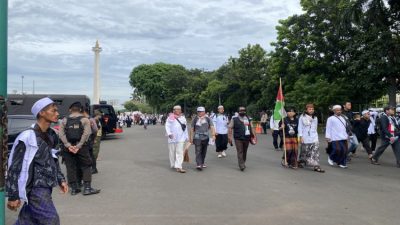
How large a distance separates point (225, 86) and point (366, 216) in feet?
141

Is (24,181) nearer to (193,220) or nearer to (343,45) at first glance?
(193,220)

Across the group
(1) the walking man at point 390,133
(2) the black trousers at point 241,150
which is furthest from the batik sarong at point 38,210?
(1) the walking man at point 390,133

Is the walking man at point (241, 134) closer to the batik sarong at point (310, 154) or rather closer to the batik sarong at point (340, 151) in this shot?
the batik sarong at point (310, 154)

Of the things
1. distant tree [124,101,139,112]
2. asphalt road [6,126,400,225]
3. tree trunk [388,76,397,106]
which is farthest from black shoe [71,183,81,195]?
distant tree [124,101,139,112]

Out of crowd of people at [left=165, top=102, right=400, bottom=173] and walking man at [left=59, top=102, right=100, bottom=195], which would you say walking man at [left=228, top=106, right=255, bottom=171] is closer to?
crowd of people at [left=165, top=102, right=400, bottom=173]

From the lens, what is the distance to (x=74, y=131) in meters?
8.35

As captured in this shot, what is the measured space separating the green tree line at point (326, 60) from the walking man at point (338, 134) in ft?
34.6

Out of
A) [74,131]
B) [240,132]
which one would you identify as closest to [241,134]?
[240,132]

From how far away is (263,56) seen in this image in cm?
4462

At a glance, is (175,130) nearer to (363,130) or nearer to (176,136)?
(176,136)

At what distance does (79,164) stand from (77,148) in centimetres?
41

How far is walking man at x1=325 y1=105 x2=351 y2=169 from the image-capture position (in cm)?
1182

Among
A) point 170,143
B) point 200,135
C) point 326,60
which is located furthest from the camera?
point 326,60

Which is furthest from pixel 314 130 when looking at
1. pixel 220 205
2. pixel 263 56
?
pixel 263 56
